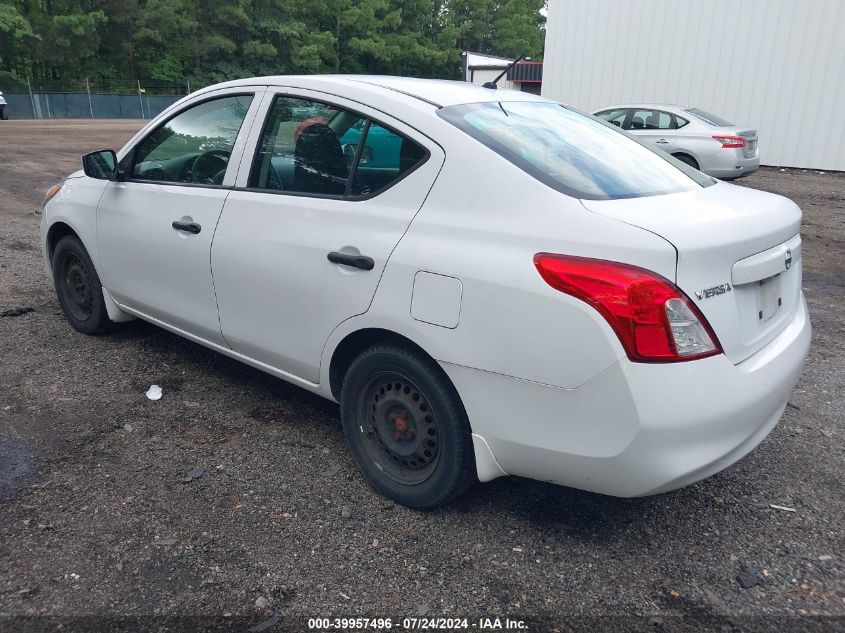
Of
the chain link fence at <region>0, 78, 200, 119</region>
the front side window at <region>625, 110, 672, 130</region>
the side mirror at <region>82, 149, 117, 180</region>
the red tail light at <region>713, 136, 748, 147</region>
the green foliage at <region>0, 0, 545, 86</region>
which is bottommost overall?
the chain link fence at <region>0, 78, 200, 119</region>

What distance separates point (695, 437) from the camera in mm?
2209

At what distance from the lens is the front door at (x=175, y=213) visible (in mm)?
3492

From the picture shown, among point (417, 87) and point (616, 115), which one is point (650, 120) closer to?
point (616, 115)

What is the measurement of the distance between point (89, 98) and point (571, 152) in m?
45.1

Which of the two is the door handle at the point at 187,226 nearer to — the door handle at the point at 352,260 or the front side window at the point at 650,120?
the door handle at the point at 352,260

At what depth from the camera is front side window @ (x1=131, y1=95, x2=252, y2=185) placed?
3.52 m

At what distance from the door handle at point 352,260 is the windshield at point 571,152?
0.64 metres

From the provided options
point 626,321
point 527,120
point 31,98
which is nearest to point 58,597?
point 626,321

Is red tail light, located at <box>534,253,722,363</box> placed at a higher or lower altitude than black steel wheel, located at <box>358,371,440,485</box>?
higher

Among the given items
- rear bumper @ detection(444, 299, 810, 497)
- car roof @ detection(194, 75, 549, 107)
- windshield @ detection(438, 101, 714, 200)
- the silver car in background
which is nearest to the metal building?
the silver car in background

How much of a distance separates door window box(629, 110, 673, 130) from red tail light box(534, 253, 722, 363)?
12.3 m

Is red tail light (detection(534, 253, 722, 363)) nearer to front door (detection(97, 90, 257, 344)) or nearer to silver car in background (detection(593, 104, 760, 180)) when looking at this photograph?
front door (detection(97, 90, 257, 344))

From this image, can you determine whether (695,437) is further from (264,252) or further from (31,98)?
(31,98)

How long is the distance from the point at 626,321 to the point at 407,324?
0.82 metres
